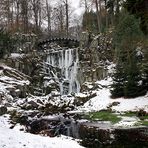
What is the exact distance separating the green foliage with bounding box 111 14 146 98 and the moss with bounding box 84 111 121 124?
Answer: 15.2ft

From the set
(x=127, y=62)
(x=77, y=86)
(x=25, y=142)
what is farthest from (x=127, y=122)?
(x=77, y=86)

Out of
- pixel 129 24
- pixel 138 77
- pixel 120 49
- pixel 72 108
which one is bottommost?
pixel 72 108

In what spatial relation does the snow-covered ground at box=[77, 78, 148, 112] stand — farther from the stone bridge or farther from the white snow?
the stone bridge

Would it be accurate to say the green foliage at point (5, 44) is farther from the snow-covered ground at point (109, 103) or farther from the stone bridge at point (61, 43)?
the snow-covered ground at point (109, 103)

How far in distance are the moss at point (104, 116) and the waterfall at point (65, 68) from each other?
47.8 ft

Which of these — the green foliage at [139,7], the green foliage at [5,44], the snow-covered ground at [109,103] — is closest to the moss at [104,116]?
the snow-covered ground at [109,103]

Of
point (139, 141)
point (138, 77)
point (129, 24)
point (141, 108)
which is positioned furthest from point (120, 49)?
point (139, 141)

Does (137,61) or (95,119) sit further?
(137,61)

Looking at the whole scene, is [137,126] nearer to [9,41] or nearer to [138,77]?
[138,77]

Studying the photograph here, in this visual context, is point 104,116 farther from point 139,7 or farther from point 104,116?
point 139,7

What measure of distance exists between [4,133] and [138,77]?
62.8 ft

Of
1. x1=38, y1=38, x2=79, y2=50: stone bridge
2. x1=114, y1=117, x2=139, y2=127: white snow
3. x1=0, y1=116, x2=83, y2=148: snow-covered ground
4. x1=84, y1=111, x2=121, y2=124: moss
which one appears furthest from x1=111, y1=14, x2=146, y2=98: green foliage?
x1=0, y1=116, x2=83, y2=148: snow-covered ground

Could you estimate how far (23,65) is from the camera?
47.7 meters

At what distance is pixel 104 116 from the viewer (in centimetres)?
2953
